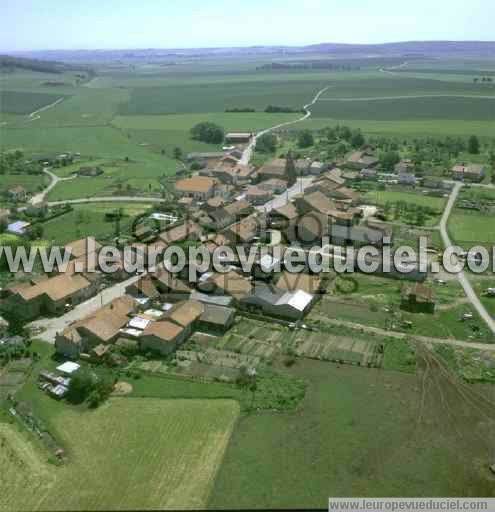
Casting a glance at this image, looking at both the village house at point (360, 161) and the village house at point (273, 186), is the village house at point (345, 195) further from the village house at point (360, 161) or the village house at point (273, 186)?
the village house at point (360, 161)

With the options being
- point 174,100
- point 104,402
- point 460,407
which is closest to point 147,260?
point 104,402

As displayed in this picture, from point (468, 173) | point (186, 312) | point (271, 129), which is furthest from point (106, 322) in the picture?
point (271, 129)

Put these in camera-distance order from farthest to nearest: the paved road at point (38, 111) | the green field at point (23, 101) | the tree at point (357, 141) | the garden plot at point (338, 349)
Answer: the green field at point (23, 101) < the paved road at point (38, 111) < the tree at point (357, 141) < the garden plot at point (338, 349)

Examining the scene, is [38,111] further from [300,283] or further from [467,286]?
[467,286]

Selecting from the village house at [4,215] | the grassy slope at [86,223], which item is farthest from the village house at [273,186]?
the village house at [4,215]

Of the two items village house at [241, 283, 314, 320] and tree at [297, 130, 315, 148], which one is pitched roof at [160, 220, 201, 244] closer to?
village house at [241, 283, 314, 320]

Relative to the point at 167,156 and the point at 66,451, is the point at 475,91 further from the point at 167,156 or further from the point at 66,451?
the point at 66,451

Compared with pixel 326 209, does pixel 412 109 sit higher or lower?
higher
